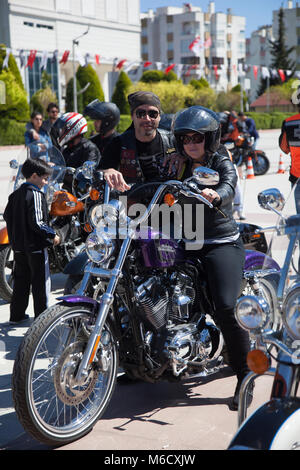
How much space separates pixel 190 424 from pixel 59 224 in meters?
3.03

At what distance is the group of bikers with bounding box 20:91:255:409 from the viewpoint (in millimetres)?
3574

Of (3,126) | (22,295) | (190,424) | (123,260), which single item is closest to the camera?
(123,260)

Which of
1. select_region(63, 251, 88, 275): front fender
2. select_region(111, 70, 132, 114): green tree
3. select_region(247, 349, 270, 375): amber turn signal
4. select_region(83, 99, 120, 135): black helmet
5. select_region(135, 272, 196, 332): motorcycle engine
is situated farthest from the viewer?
select_region(111, 70, 132, 114): green tree

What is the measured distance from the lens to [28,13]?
2340 inches

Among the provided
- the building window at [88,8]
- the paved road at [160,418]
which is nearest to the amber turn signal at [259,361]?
the paved road at [160,418]

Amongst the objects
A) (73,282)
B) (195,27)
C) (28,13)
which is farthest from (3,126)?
(195,27)

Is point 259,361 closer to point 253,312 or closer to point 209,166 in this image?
point 253,312

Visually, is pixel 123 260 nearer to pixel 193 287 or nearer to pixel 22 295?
pixel 193 287

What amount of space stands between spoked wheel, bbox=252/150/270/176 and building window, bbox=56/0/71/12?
5139cm

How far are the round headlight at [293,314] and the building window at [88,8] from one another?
222ft

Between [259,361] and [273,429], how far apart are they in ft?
0.92

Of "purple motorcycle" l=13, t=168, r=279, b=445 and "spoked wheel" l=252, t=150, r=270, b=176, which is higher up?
"spoked wheel" l=252, t=150, r=270, b=176

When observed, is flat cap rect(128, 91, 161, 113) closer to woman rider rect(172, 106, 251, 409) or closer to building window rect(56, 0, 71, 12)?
woman rider rect(172, 106, 251, 409)

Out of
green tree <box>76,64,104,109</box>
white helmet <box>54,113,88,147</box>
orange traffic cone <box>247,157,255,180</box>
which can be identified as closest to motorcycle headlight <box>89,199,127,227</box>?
white helmet <box>54,113,88,147</box>
